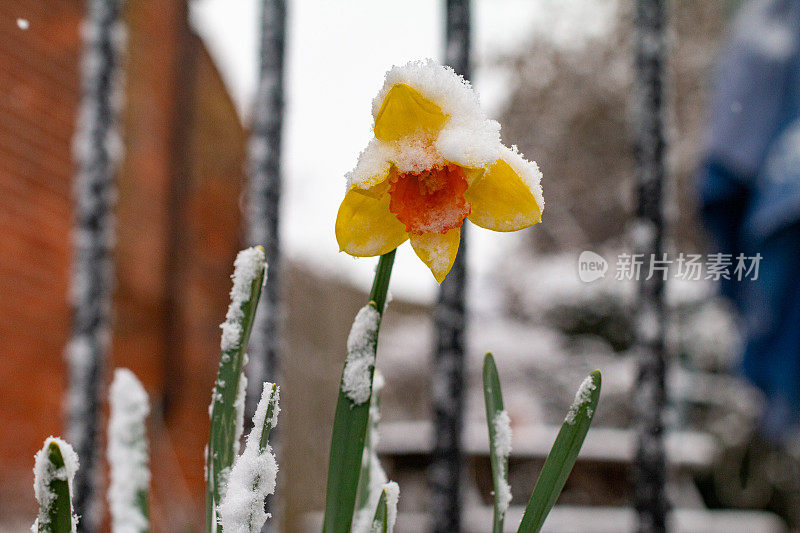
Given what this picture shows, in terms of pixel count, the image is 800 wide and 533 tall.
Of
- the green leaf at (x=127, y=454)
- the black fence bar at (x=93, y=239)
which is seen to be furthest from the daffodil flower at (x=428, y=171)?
the black fence bar at (x=93, y=239)

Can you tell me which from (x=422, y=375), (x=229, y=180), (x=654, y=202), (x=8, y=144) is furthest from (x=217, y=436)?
(x=422, y=375)

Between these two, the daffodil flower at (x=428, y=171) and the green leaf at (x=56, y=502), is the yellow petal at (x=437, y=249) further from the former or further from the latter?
the green leaf at (x=56, y=502)

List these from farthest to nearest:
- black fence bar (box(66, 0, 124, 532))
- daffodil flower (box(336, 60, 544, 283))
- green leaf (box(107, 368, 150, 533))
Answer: black fence bar (box(66, 0, 124, 532)) < green leaf (box(107, 368, 150, 533)) < daffodil flower (box(336, 60, 544, 283))

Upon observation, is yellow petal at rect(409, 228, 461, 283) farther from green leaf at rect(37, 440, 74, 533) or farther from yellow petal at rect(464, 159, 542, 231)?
green leaf at rect(37, 440, 74, 533)

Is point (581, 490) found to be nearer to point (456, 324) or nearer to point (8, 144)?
point (456, 324)

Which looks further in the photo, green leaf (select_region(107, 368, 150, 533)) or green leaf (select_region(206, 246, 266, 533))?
green leaf (select_region(107, 368, 150, 533))

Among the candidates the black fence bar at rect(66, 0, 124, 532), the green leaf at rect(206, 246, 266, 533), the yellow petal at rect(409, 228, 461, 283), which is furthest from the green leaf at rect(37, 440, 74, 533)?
the black fence bar at rect(66, 0, 124, 532)

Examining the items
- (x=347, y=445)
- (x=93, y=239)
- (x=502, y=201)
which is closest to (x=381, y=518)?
(x=347, y=445)
